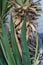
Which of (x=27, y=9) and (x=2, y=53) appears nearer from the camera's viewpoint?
(x=2, y=53)

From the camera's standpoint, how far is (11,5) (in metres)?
2.00

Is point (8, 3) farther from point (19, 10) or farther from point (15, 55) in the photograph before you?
point (15, 55)

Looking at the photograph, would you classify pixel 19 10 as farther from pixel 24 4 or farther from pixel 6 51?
pixel 6 51

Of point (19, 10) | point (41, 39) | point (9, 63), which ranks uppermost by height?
point (19, 10)

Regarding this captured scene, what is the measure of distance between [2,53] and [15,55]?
0.23ft

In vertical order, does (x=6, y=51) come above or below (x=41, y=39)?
above

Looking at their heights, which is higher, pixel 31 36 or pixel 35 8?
pixel 35 8

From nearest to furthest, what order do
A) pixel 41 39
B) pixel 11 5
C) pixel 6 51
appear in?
pixel 6 51, pixel 11 5, pixel 41 39

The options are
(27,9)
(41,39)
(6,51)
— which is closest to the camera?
(6,51)

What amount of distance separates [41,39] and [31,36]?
12.7 inches

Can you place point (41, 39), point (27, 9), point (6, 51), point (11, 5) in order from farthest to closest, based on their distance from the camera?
1. point (41, 39)
2. point (11, 5)
3. point (27, 9)
4. point (6, 51)

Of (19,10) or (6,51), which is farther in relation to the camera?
(19,10)

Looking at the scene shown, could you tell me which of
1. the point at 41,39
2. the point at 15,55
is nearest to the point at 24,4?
the point at 41,39

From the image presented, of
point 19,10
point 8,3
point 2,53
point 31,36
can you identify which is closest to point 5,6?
point 8,3
